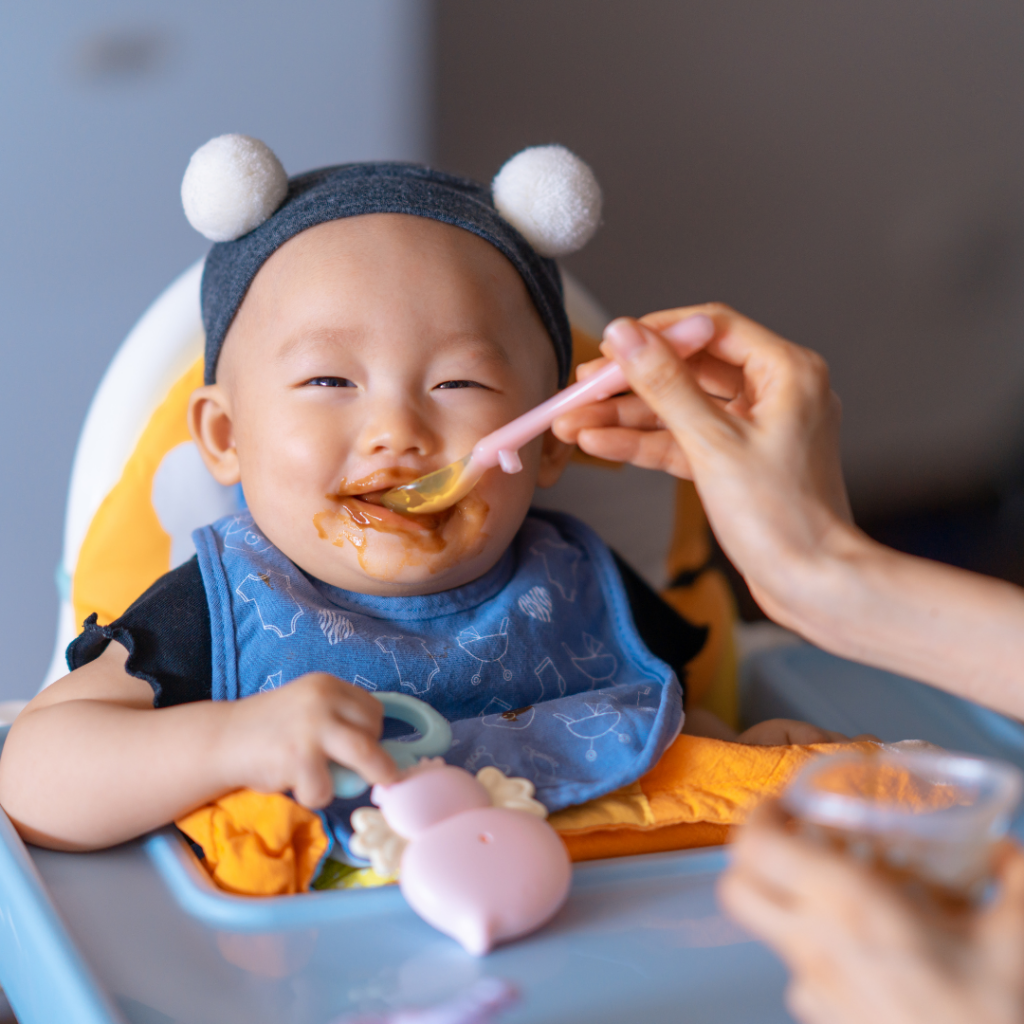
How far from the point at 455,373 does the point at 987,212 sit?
2.16 metres

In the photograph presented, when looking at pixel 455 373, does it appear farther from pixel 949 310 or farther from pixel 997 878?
pixel 949 310

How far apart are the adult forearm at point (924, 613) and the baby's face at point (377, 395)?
1.03 feet

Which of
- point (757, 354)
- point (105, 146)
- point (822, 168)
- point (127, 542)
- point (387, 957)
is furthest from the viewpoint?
point (822, 168)

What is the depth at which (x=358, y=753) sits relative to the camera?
0.60 metres

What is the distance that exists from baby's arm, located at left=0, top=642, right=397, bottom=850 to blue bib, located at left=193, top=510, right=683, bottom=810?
10cm

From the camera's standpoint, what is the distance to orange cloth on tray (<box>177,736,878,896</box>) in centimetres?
65

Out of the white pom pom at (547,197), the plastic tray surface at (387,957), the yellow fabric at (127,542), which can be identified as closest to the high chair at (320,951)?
the plastic tray surface at (387,957)

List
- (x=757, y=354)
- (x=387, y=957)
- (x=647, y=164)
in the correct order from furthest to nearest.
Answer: (x=647, y=164)
(x=757, y=354)
(x=387, y=957)

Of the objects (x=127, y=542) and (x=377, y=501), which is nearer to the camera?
(x=377, y=501)

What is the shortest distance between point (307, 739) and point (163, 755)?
0.38 ft

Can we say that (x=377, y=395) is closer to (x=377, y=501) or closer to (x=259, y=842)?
(x=377, y=501)

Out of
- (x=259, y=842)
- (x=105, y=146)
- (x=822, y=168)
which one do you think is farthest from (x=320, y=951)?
(x=822, y=168)

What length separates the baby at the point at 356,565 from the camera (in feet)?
2.26

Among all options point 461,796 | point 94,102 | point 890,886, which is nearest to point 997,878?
point 890,886
